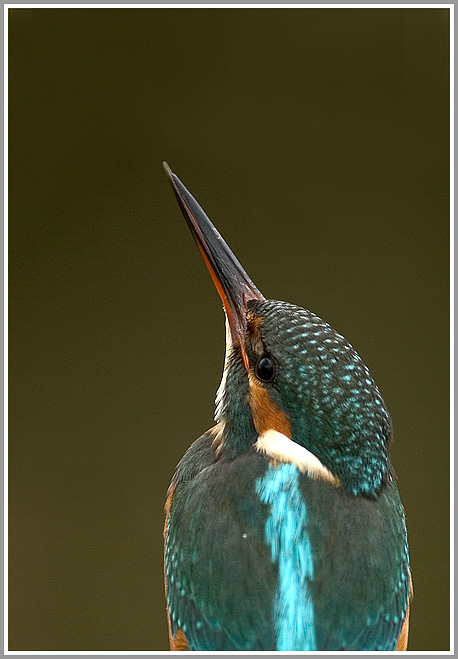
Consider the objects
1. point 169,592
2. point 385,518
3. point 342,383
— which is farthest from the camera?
point 169,592

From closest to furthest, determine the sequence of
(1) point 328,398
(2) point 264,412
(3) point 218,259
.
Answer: (1) point 328,398 < (2) point 264,412 < (3) point 218,259

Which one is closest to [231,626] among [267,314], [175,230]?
[267,314]

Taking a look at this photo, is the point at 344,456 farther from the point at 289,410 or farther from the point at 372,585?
the point at 372,585

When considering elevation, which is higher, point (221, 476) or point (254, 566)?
point (221, 476)

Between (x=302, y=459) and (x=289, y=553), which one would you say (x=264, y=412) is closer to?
(x=302, y=459)

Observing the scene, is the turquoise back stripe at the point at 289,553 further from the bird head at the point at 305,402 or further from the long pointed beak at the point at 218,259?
the long pointed beak at the point at 218,259

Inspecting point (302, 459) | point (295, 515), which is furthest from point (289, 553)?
point (302, 459)

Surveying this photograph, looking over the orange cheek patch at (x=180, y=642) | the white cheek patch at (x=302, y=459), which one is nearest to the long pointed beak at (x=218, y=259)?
the white cheek patch at (x=302, y=459)

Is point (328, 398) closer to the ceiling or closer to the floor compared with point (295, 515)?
closer to the ceiling
